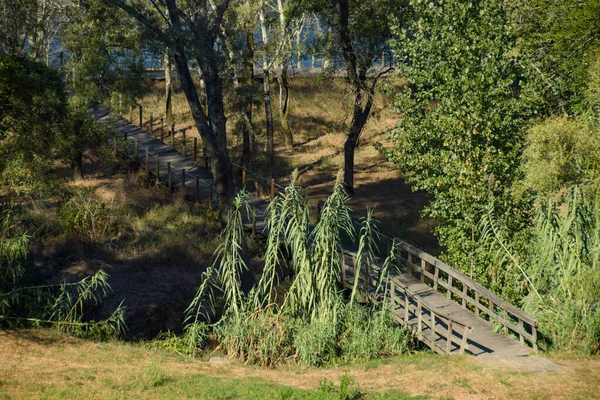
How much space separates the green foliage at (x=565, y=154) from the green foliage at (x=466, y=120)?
2.16ft

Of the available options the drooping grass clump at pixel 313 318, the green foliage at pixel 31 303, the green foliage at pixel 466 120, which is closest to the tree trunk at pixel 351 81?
the green foliage at pixel 466 120

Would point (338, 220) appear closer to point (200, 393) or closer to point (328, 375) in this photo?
point (328, 375)

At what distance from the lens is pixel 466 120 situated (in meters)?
18.3

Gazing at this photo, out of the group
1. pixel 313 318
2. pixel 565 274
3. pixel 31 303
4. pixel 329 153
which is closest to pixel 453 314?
pixel 565 274

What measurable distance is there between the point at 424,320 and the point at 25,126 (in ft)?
36.4

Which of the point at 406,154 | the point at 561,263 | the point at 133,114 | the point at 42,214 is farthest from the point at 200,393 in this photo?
the point at 133,114

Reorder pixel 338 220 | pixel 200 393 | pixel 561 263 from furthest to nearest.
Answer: pixel 338 220 → pixel 561 263 → pixel 200 393

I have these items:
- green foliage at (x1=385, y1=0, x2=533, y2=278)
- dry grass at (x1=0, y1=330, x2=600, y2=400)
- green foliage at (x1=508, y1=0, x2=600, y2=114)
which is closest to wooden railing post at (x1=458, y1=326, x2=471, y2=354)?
dry grass at (x1=0, y1=330, x2=600, y2=400)

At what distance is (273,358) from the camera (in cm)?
1627

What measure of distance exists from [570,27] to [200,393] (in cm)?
1904

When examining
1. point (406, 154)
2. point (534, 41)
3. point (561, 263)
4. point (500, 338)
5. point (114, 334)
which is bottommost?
point (114, 334)

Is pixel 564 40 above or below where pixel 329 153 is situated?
above

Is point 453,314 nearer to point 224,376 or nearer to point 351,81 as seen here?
point 224,376

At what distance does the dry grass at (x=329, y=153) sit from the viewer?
33219 mm
